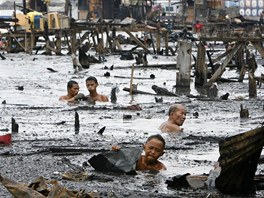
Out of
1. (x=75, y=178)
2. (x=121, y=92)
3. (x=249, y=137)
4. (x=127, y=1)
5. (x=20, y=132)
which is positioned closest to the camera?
(x=249, y=137)

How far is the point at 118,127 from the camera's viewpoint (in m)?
17.0

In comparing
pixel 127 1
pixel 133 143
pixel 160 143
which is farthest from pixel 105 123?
pixel 127 1

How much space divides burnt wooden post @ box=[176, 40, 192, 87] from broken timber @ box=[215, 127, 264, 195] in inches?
650

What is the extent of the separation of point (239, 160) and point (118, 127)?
764cm

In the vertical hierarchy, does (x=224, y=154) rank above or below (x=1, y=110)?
above

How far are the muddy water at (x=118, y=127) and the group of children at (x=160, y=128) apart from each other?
19 centimetres

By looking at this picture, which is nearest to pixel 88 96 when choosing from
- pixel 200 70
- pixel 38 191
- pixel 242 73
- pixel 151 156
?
pixel 200 70

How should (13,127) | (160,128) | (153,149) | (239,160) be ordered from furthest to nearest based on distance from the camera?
Result: (160,128)
(13,127)
(153,149)
(239,160)

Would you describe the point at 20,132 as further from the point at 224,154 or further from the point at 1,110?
the point at 224,154

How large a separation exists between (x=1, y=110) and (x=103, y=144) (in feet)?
20.9

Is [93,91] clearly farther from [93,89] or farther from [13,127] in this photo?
[13,127]

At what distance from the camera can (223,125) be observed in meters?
17.5

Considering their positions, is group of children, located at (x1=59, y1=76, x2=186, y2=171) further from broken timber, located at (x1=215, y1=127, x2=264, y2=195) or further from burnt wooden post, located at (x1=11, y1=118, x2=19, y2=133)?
burnt wooden post, located at (x1=11, y1=118, x2=19, y2=133)

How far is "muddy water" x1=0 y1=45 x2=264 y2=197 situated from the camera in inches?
446
